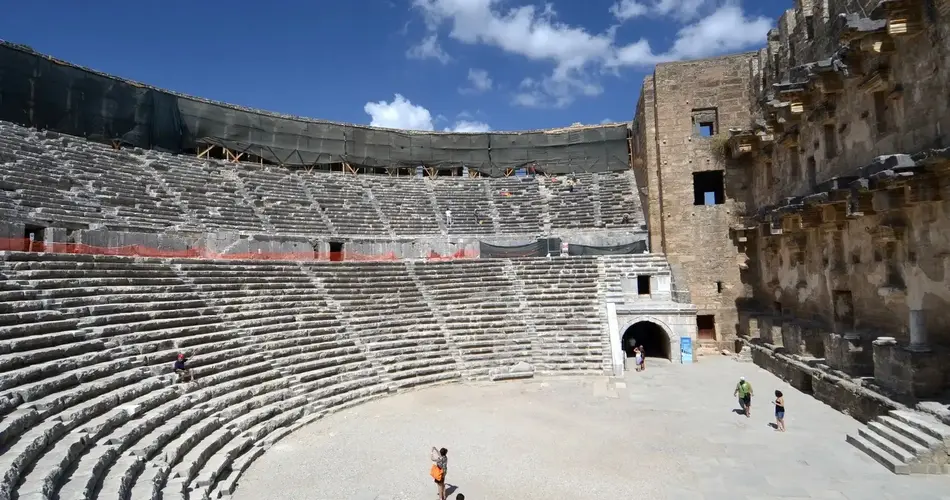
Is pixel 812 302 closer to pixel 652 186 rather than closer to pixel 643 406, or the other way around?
pixel 643 406

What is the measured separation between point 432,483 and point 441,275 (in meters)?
13.3

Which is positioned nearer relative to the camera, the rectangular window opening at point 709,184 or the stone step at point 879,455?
the stone step at point 879,455

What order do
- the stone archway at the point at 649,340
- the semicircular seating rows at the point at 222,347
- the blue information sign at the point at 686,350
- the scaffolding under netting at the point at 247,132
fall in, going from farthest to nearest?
1. the scaffolding under netting at the point at 247,132
2. the stone archway at the point at 649,340
3. the blue information sign at the point at 686,350
4. the semicircular seating rows at the point at 222,347

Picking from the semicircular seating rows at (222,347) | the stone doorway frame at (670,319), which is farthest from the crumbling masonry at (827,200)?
the semicircular seating rows at (222,347)

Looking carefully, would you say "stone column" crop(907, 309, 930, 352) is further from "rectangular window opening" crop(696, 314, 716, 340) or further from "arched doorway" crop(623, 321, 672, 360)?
"rectangular window opening" crop(696, 314, 716, 340)

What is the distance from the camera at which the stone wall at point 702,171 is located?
Result: 2247 centimetres

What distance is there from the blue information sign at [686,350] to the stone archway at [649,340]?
0.43 meters

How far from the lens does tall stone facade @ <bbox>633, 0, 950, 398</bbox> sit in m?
11.1

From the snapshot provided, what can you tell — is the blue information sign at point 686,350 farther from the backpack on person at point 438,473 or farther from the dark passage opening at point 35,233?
the dark passage opening at point 35,233

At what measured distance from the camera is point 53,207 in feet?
61.9

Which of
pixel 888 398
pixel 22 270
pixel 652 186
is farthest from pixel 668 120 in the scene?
pixel 22 270

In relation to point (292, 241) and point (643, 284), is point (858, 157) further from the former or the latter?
point (292, 241)

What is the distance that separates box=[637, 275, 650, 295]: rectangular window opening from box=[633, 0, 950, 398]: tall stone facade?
1440mm

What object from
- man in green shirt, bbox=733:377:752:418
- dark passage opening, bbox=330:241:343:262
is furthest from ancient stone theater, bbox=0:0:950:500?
man in green shirt, bbox=733:377:752:418
